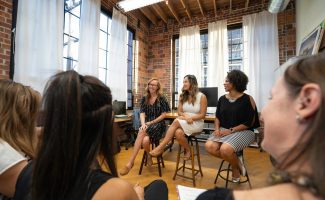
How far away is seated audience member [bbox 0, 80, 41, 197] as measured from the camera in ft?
2.85

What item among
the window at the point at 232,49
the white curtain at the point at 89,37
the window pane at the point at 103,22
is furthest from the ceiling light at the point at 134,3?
the window at the point at 232,49

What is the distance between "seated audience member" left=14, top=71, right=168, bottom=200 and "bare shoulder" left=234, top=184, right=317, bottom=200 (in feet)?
1.11

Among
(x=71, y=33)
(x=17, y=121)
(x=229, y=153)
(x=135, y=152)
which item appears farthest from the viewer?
(x=71, y=33)

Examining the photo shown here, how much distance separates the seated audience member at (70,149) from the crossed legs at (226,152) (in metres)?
1.65

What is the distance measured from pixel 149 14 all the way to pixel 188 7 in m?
1.02

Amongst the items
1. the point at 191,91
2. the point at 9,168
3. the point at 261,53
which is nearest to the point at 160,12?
the point at 261,53

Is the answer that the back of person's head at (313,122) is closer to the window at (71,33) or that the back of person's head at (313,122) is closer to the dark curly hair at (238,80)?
the dark curly hair at (238,80)

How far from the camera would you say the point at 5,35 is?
96.3 inches

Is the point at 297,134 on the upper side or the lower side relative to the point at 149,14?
lower

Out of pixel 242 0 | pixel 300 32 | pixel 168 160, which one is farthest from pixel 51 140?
pixel 242 0

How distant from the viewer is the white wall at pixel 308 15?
101 inches

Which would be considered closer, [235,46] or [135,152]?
[135,152]

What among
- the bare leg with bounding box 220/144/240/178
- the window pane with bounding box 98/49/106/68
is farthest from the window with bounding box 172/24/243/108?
the bare leg with bounding box 220/144/240/178

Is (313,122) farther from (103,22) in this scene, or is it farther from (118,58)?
(103,22)
